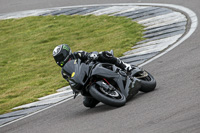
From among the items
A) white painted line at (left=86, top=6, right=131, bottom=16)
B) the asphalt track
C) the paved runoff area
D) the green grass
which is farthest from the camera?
white painted line at (left=86, top=6, right=131, bottom=16)

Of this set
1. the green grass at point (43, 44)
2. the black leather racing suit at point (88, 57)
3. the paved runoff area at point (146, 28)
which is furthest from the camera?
the green grass at point (43, 44)

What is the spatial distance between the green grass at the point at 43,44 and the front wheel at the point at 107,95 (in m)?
3.17

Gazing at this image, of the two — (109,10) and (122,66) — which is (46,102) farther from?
(109,10)

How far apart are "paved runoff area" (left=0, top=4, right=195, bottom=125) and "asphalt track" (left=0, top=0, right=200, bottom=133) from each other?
0.69 metres

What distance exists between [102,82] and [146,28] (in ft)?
22.4

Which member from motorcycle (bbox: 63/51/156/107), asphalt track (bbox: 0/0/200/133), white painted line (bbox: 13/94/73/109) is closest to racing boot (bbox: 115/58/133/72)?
motorcycle (bbox: 63/51/156/107)

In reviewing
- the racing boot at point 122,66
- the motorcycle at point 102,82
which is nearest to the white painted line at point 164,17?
the racing boot at point 122,66

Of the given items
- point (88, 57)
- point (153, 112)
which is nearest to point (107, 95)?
point (88, 57)

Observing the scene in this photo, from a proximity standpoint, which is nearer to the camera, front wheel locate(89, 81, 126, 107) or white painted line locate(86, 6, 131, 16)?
front wheel locate(89, 81, 126, 107)

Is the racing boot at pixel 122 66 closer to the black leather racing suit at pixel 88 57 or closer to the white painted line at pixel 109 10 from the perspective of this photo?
the black leather racing suit at pixel 88 57

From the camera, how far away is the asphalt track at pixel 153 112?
5.92 m

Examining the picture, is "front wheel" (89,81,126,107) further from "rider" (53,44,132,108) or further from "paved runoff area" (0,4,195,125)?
"paved runoff area" (0,4,195,125)

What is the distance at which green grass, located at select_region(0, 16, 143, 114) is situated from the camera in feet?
37.4

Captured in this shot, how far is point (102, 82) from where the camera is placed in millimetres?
7426
